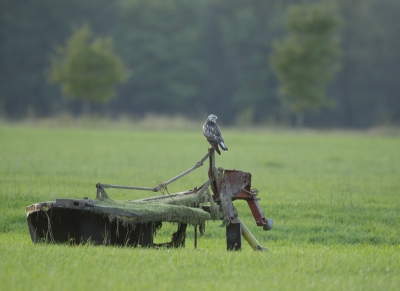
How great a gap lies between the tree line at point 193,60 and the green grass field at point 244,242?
48505mm

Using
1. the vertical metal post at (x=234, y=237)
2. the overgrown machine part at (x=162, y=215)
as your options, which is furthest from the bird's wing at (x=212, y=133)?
the vertical metal post at (x=234, y=237)

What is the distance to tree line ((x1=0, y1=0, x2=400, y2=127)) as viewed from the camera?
226 feet

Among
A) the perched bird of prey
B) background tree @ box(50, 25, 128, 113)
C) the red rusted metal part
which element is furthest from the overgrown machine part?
background tree @ box(50, 25, 128, 113)

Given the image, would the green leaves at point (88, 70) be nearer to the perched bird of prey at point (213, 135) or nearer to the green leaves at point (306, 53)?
the green leaves at point (306, 53)

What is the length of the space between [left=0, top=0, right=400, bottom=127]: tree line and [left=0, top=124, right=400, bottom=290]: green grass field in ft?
159

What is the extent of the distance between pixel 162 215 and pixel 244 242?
211 centimetres

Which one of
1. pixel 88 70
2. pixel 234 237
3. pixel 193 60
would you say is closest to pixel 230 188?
pixel 234 237

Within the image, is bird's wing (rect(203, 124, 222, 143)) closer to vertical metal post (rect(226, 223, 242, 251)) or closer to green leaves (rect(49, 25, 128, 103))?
vertical metal post (rect(226, 223, 242, 251))

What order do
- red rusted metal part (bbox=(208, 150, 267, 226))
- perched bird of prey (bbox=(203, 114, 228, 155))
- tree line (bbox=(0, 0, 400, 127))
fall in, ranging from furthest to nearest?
tree line (bbox=(0, 0, 400, 127)) < red rusted metal part (bbox=(208, 150, 267, 226)) < perched bird of prey (bbox=(203, 114, 228, 155))

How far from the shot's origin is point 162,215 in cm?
673

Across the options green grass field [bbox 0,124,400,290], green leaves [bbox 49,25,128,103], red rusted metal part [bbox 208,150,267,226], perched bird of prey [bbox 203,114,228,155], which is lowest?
green grass field [bbox 0,124,400,290]

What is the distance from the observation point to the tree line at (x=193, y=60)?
226ft

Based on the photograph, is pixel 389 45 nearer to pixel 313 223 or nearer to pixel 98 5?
pixel 98 5

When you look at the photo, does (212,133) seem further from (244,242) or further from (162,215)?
(244,242)
